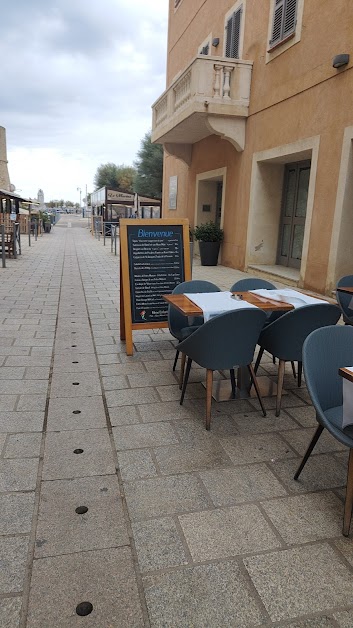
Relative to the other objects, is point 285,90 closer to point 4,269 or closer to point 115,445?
point 4,269

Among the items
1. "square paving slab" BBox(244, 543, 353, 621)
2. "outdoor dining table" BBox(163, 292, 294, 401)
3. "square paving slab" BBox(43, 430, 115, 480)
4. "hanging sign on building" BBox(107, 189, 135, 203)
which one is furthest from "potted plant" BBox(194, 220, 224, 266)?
"hanging sign on building" BBox(107, 189, 135, 203)

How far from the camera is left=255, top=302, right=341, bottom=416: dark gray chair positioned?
3.16m

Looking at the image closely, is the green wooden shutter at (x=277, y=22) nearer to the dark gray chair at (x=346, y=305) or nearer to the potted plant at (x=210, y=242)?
the potted plant at (x=210, y=242)

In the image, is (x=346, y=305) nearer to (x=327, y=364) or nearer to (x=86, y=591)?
(x=327, y=364)

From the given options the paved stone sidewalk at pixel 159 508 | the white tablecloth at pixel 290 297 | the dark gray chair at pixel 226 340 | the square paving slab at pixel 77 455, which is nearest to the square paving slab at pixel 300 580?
the paved stone sidewalk at pixel 159 508

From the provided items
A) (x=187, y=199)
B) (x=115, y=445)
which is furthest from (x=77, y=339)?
(x=187, y=199)

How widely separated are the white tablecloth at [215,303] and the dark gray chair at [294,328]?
25 cm

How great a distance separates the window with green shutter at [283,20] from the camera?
8.37 metres

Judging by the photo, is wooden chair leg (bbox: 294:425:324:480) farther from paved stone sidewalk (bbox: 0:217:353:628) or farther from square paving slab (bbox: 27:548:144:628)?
square paving slab (bbox: 27:548:144:628)

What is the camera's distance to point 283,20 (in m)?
8.70

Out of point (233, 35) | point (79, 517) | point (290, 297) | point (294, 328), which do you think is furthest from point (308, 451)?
point (233, 35)

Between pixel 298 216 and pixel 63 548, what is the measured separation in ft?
29.4

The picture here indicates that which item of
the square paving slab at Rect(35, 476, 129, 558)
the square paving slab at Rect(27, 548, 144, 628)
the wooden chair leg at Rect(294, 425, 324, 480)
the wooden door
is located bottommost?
the square paving slab at Rect(35, 476, 129, 558)

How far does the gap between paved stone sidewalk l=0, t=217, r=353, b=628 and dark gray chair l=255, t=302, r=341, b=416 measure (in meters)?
0.47
